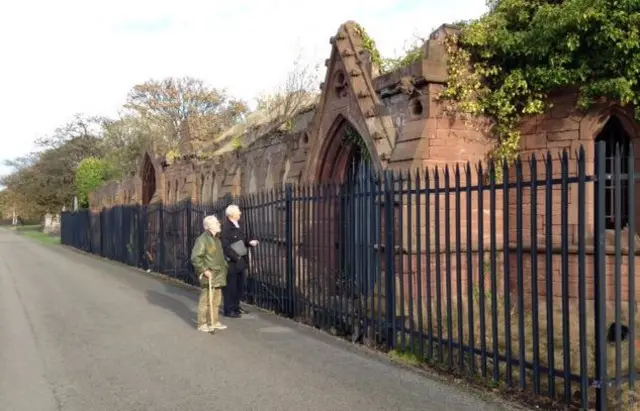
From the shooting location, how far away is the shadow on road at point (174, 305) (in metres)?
10.1

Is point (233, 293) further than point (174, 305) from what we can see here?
No

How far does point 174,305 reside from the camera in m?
11.6

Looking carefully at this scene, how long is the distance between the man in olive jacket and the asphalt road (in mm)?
259

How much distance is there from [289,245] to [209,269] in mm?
1598

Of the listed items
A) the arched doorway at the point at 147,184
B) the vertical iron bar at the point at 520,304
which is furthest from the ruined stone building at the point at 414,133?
the arched doorway at the point at 147,184

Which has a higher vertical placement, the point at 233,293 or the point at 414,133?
the point at 414,133

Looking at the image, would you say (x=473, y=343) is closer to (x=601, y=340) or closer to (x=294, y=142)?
(x=601, y=340)

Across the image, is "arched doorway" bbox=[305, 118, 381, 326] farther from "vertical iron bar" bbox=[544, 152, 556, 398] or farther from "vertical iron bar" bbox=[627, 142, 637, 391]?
"vertical iron bar" bbox=[627, 142, 637, 391]

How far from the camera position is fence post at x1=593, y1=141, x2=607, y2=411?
4688 millimetres

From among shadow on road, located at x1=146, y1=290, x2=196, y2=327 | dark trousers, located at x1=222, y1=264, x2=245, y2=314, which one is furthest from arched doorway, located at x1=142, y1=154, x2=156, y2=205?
dark trousers, located at x1=222, y1=264, x2=245, y2=314

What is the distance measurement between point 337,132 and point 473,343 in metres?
7.36

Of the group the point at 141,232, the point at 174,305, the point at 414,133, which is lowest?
the point at 174,305

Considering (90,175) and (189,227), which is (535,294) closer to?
(189,227)

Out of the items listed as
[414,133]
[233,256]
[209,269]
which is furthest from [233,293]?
[414,133]
